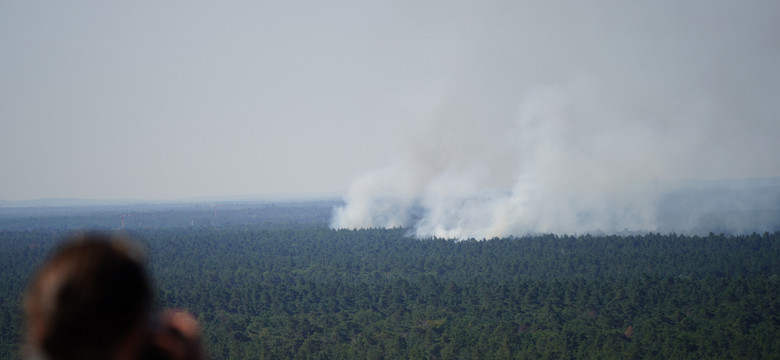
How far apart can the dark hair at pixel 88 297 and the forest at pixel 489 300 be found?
24441 mm

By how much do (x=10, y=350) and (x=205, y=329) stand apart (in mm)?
14379

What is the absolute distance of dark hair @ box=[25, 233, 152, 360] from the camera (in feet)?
5.74

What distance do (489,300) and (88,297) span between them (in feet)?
223

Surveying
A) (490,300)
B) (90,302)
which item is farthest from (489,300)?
(90,302)

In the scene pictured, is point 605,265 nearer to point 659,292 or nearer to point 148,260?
point 659,292

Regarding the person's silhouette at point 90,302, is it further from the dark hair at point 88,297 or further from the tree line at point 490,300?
the tree line at point 490,300

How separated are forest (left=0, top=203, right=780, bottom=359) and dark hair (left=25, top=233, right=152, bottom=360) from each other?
80.2 ft

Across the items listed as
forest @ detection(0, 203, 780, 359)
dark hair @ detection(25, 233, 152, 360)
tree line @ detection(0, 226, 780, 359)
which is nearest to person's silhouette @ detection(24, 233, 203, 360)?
dark hair @ detection(25, 233, 152, 360)

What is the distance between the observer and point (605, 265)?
93.1 metres

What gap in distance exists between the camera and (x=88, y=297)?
5.82 ft

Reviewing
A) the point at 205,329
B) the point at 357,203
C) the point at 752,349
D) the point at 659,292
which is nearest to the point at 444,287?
the point at 659,292

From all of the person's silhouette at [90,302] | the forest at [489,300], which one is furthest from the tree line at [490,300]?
the person's silhouette at [90,302]

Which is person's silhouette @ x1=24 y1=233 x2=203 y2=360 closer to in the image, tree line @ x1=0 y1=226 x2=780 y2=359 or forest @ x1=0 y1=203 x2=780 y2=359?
forest @ x1=0 y1=203 x2=780 y2=359

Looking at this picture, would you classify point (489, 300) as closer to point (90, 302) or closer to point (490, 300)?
point (490, 300)
